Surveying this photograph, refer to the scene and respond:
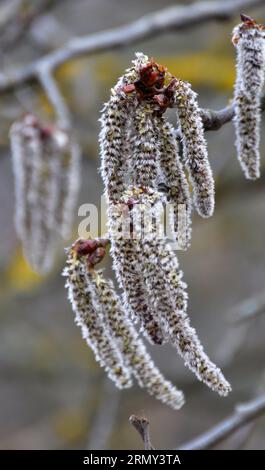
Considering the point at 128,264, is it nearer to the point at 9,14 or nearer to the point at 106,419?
the point at 9,14

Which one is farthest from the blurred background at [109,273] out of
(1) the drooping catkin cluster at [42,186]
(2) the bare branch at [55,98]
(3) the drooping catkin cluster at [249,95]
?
(3) the drooping catkin cluster at [249,95]

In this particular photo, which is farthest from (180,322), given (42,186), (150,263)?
(42,186)

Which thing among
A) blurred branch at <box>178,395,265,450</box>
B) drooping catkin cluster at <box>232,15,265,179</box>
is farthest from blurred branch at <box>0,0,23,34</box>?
drooping catkin cluster at <box>232,15,265,179</box>

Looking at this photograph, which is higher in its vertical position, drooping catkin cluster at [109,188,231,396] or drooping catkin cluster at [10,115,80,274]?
drooping catkin cluster at [10,115,80,274]

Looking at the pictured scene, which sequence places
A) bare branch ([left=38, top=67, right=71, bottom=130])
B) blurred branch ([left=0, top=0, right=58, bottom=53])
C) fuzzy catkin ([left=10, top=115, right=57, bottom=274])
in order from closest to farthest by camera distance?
fuzzy catkin ([left=10, top=115, right=57, bottom=274])
bare branch ([left=38, top=67, right=71, bottom=130])
blurred branch ([left=0, top=0, right=58, bottom=53])

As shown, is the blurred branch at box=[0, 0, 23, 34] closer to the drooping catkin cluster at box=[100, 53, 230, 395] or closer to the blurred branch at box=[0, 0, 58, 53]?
the blurred branch at box=[0, 0, 58, 53]

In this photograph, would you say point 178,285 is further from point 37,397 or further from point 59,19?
point 59,19
